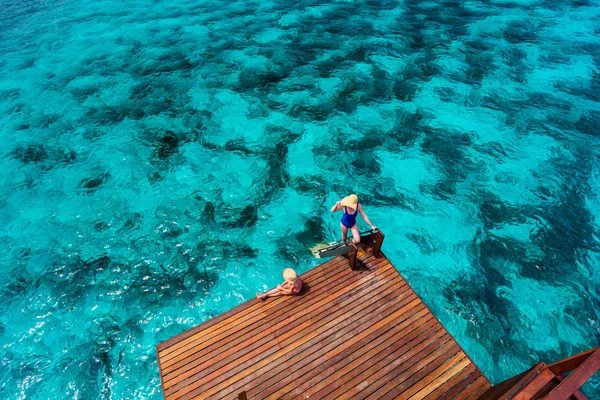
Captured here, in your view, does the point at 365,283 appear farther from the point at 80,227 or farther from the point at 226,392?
the point at 80,227

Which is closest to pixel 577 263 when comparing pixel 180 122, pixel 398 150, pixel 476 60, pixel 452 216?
pixel 452 216

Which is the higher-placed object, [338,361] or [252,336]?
[252,336]

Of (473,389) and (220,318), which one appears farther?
(220,318)

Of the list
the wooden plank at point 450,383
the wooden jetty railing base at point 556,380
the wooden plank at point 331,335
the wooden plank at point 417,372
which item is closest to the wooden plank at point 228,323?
the wooden plank at point 331,335

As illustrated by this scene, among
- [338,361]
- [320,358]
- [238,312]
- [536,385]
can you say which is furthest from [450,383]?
[238,312]

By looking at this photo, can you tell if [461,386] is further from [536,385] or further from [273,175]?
[273,175]

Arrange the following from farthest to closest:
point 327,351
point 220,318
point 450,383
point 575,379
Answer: point 220,318 < point 327,351 < point 450,383 < point 575,379

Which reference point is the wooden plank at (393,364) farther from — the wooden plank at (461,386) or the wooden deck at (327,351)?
the wooden plank at (461,386)
